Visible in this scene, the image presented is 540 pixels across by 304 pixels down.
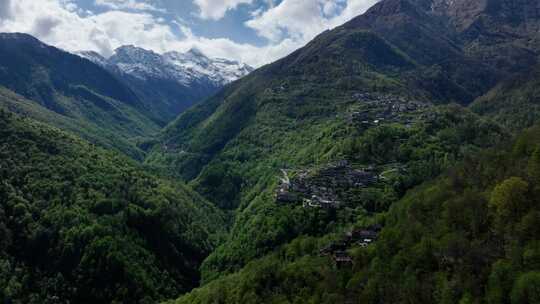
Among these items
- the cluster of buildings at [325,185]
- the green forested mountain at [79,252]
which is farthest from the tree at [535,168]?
the green forested mountain at [79,252]

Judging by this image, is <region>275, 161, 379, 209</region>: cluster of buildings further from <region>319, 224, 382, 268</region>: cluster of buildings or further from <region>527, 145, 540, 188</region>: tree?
<region>527, 145, 540, 188</region>: tree

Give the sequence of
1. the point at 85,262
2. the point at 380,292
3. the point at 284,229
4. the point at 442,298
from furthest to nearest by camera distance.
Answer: the point at 85,262
the point at 284,229
the point at 380,292
the point at 442,298

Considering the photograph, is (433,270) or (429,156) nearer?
(433,270)

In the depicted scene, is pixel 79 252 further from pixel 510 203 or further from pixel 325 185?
pixel 510 203

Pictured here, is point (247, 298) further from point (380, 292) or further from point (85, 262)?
point (85, 262)

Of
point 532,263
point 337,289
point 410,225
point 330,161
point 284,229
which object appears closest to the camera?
point 532,263

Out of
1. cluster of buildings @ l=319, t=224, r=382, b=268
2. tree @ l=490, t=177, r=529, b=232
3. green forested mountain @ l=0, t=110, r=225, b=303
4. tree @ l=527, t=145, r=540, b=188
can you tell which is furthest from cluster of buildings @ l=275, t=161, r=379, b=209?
tree @ l=490, t=177, r=529, b=232

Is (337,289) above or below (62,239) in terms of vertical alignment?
below

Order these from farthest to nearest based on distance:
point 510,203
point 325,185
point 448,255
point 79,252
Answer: point 79,252, point 325,185, point 510,203, point 448,255

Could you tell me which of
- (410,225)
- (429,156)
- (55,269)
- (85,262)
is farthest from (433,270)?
(55,269)

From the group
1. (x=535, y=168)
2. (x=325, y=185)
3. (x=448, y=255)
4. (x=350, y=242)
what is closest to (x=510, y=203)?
(x=535, y=168)

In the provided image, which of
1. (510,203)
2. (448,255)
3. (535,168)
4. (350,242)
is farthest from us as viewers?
(350,242)
